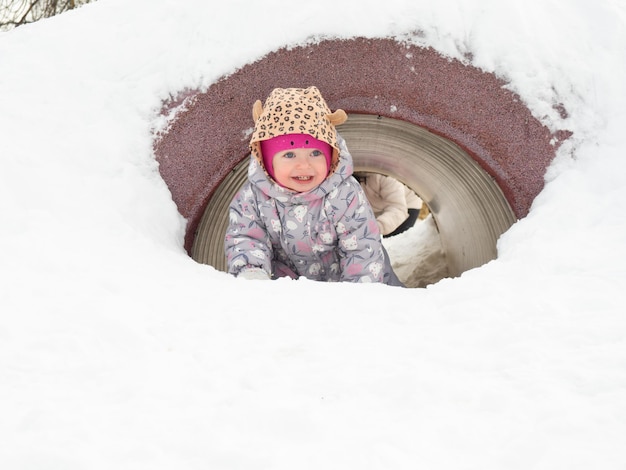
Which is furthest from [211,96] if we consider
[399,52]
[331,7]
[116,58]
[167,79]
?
[399,52]

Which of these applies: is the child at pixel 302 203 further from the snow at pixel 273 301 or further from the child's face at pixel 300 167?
the snow at pixel 273 301

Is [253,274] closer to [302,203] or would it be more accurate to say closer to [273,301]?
[302,203]

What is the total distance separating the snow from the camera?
3.25 ft

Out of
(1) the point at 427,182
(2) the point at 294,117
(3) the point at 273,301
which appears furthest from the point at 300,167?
(1) the point at 427,182

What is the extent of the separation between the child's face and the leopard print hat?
8 cm

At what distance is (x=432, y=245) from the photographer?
3.73 metres

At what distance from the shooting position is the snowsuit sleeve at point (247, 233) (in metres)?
2.22

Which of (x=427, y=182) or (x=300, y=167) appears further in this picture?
(x=427, y=182)

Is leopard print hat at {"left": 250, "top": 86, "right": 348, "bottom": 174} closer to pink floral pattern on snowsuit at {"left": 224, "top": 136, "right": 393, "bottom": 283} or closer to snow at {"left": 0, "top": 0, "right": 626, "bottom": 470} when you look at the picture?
pink floral pattern on snowsuit at {"left": 224, "top": 136, "right": 393, "bottom": 283}

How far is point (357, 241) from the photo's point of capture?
2260 millimetres

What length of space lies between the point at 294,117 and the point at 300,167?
189mm

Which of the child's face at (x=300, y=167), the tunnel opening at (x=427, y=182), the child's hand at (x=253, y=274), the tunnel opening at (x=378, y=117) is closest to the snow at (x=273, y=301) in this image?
the tunnel opening at (x=378, y=117)

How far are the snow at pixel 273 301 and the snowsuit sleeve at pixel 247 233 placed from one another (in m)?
0.24

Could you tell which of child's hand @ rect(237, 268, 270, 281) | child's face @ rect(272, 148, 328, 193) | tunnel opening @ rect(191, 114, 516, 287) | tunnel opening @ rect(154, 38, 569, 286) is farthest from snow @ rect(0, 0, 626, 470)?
child's face @ rect(272, 148, 328, 193)
